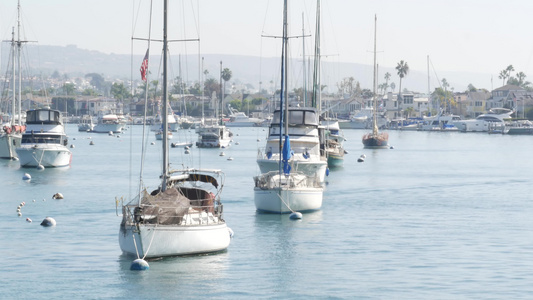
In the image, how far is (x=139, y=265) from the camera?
125ft

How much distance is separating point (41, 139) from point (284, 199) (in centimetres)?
4889

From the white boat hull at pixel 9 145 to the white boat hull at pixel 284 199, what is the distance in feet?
198

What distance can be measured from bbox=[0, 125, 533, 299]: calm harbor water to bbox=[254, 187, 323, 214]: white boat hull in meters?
0.83

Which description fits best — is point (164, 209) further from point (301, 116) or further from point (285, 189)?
point (301, 116)

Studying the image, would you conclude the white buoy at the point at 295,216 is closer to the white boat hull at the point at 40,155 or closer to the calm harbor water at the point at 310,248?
the calm harbor water at the point at 310,248

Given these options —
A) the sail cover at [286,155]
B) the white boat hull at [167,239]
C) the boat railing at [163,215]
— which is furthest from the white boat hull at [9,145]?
the boat railing at [163,215]

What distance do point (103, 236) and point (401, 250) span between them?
15.3 metres

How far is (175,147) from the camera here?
16288cm

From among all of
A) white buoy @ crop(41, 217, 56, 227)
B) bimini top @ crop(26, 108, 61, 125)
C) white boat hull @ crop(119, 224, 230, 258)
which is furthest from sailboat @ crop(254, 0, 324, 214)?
bimini top @ crop(26, 108, 61, 125)

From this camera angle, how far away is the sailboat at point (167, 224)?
38.4m

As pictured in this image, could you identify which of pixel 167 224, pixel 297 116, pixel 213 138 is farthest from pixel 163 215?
pixel 213 138

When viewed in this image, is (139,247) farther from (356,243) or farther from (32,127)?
(32,127)

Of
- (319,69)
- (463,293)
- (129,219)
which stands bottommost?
(463,293)

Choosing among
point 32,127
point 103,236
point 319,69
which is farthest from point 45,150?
point 103,236
